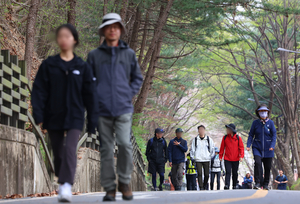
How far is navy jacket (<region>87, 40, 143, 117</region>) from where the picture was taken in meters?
4.84

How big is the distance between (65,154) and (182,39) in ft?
43.6

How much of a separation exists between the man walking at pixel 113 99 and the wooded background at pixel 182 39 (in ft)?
14.9

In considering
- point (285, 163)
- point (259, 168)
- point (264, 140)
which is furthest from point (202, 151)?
point (285, 163)

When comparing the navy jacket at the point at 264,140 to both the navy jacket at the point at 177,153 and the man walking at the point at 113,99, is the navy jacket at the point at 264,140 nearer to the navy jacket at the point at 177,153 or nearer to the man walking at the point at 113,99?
the navy jacket at the point at 177,153

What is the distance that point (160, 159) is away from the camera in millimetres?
13352

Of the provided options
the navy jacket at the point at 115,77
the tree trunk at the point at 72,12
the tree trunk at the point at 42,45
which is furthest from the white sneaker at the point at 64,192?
the tree trunk at the point at 42,45

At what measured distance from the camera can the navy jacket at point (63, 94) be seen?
183 inches

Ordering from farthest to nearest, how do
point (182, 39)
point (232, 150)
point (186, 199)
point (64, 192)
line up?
point (182, 39), point (232, 150), point (186, 199), point (64, 192)

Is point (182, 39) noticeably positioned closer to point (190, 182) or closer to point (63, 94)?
point (190, 182)

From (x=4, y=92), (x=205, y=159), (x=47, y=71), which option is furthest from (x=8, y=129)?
(x=205, y=159)

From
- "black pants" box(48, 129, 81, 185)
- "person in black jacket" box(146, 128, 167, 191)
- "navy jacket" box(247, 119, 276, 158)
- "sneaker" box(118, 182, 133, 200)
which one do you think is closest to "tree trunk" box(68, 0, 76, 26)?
"person in black jacket" box(146, 128, 167, 191)

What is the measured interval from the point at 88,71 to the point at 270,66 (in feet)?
73.4

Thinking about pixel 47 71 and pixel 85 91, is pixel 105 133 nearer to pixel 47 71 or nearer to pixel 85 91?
pixel 85 91

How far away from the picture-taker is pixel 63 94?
15.4 feet
